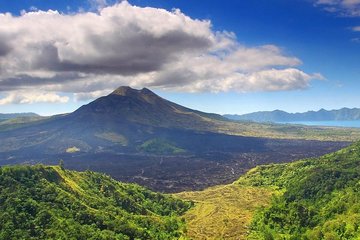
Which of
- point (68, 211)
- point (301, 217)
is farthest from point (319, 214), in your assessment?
point (68, 211)

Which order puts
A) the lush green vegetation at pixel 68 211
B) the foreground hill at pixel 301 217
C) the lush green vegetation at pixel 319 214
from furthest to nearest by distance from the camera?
the foreground hill at pixel 301 217 → the lush green vegetation at pixel 319 214 → the lush green vegetation at pixel 68 211

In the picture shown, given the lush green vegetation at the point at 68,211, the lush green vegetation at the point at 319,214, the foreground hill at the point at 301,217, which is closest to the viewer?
the lush green vegetation at the point at 68,211

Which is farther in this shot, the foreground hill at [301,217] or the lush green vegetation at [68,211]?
the foreground hill at [301,217]

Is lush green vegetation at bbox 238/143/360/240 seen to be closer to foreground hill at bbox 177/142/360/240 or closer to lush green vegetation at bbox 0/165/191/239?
foreground hill at bbox 177/142/360/240

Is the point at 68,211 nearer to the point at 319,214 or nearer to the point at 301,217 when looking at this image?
the point at 301,217

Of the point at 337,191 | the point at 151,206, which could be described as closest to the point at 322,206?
the point at 337,191

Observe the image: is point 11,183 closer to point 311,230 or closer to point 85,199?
point 85,199

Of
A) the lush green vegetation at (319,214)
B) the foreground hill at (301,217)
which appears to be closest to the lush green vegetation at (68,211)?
the foreground hill at (301,217)

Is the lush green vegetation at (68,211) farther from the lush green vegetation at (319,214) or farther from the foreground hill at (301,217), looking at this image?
the lush green vegetation at (319,214)
